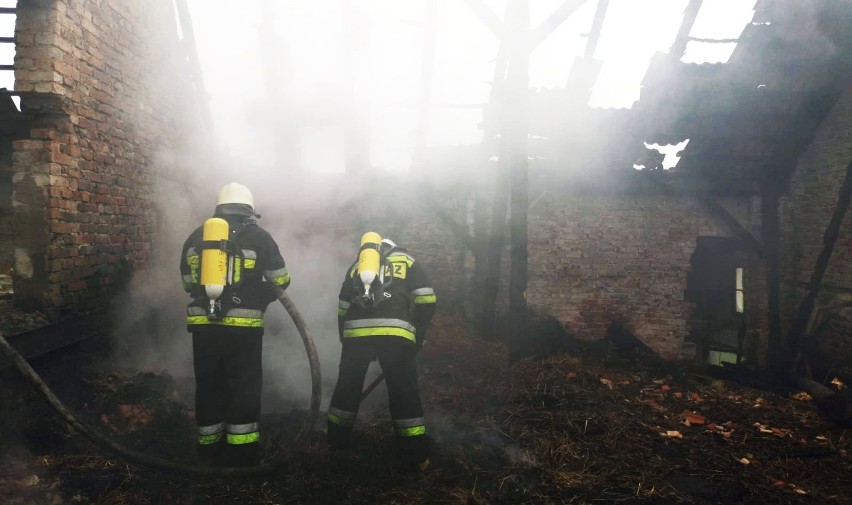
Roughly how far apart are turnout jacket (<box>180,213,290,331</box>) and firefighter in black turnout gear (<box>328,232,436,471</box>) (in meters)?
0.63

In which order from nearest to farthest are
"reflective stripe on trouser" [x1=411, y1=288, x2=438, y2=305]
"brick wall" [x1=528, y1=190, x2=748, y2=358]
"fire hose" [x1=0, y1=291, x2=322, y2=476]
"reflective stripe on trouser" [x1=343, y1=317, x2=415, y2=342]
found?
"fire hose" [x1=0, y1=291, x2=322, y2=476] → "reflective stripe on trouser" [x1=343, y1=317, x2=415, y2=342] → "reflective stripe on trouser" [x1=411, y1=288, x2=438, y2=305] → "brick wall" [x1=528, y1=190, x2=748, y2=358]

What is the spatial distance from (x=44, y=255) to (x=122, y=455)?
5.74ft

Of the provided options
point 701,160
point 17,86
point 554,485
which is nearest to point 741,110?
point 701,160

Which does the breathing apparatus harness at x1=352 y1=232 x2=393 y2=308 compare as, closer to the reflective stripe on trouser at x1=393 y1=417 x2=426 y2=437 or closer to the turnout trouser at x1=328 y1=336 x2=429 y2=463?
the turnout trouser at x1=328 y1=336 x2=429 y2=463

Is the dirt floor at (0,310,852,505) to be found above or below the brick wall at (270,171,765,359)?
below

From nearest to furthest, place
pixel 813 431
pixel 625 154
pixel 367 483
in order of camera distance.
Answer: pixel 367 483, pixel 813 431, pixel 625 154

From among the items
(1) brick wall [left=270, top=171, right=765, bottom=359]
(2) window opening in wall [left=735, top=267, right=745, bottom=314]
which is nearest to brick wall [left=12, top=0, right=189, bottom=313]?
(1) brick wall [left=270, top=171, right=765, bottom=359]

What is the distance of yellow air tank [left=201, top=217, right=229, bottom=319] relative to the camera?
3.01 meters

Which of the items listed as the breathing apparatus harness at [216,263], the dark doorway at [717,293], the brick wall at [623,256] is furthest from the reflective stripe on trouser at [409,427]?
the dark doorway at [717,293]

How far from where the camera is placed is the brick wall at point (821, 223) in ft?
19.3

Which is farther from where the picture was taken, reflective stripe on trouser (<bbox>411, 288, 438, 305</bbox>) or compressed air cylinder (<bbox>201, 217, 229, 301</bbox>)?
reflective stripe on trouser (<bbox>411, 288, 438, 305</bbox>)

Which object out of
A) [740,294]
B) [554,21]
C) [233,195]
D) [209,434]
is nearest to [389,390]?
[209,434]

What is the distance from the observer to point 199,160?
21.0 ft

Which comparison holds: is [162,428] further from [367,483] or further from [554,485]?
[554,485]
